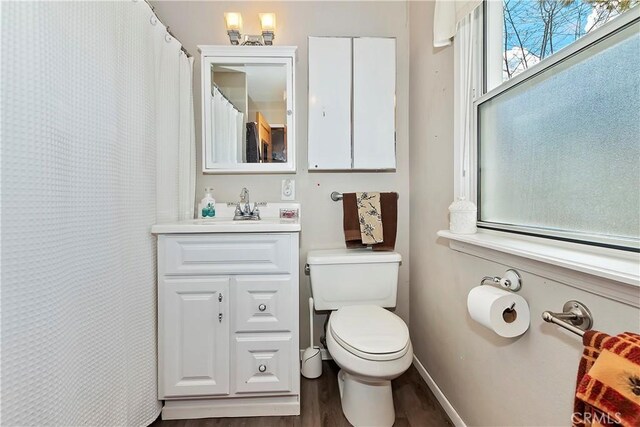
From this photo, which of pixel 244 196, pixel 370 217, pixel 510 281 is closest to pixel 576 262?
pixel 510 281

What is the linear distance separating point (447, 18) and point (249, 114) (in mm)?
1137

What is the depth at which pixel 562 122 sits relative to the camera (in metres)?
0.82

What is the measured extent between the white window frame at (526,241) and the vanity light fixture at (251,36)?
3.39 feet

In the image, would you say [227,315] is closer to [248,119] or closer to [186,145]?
[186,145]

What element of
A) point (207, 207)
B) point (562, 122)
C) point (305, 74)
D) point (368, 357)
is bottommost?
point (368, 357)

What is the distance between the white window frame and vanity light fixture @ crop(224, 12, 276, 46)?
3.39ft

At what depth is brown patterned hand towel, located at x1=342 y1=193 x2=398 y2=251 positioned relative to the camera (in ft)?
5.51

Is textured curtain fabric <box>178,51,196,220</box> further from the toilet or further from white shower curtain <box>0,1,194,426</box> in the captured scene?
the toilet

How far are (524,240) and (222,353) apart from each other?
4.21ft

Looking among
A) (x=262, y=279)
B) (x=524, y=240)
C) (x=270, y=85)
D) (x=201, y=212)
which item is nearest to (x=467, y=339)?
(x=524, y=240)

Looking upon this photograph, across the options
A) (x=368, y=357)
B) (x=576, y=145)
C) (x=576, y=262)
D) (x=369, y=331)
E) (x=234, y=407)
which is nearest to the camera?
(x=576, y=262)

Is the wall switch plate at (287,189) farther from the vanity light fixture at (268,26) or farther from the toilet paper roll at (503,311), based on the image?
the toilet paper roll at (503,311)

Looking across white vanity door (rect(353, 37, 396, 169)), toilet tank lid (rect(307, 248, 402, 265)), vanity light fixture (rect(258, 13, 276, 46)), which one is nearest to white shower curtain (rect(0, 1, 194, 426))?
vanity light fixture (rect(258, 13, 276, 46))

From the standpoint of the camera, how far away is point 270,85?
1708mm
